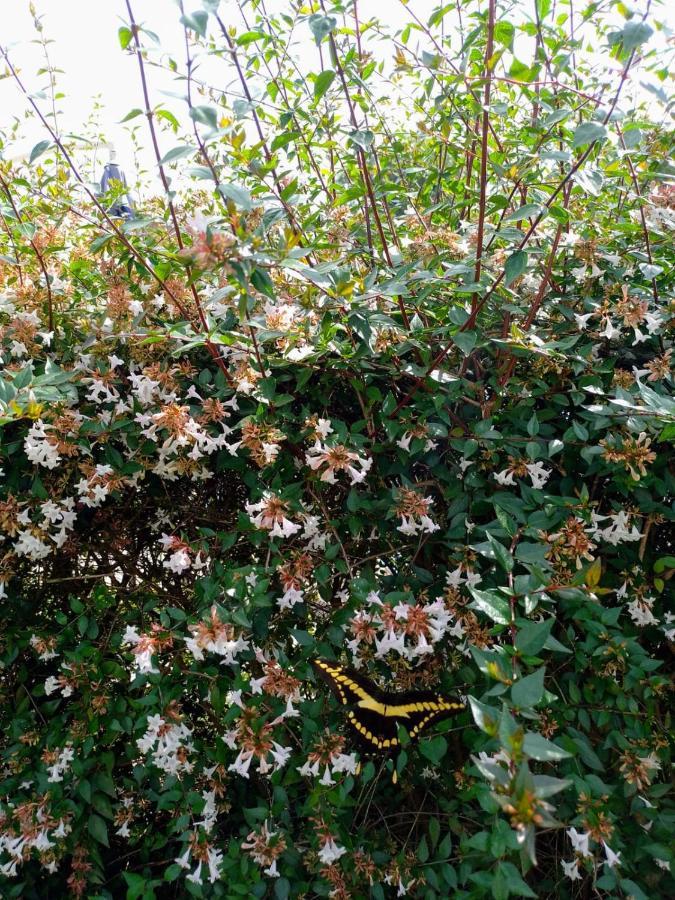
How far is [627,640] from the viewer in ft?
4.73

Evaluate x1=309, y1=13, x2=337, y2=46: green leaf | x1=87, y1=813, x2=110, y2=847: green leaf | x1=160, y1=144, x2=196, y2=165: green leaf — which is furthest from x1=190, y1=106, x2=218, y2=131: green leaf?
x1=87, y1=813, x2=110, y2=847: green leaf

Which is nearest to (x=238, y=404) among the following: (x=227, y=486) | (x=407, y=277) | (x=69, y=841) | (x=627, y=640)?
(x=227, y=486)

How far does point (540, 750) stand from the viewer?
885mm

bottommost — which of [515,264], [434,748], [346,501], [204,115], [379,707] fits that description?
[434,748]

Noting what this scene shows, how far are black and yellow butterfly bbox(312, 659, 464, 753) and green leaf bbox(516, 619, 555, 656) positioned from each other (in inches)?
16.3

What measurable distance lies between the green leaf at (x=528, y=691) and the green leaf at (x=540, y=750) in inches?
3.1

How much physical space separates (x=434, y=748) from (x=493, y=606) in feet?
1.71

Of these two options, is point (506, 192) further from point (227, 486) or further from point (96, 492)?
point (96, 492)

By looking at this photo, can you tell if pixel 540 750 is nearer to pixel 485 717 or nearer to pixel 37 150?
pixel 485 717

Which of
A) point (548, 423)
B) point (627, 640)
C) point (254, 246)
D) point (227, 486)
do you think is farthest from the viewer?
point (227, 486)

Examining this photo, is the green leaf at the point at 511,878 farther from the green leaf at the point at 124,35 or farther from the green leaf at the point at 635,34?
the green leaf at the point at 124,35

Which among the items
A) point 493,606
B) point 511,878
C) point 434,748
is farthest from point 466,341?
point 511,878

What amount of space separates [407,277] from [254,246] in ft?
1.66

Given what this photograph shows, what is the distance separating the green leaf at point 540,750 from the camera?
34.5 inches
